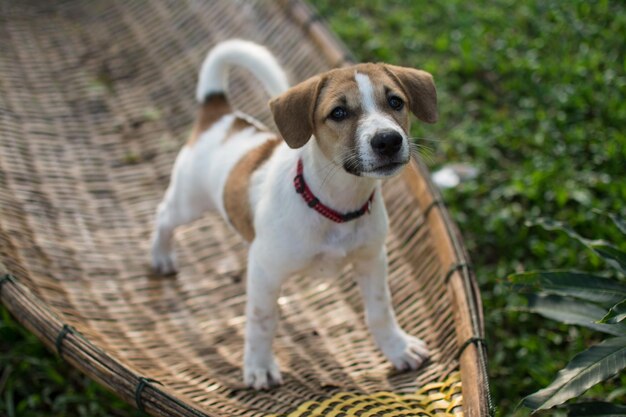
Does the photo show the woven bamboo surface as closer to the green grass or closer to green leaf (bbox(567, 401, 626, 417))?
green leaf (bbox(567, 401, 626, 417))

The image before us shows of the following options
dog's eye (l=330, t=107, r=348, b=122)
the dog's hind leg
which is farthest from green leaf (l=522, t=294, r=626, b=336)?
the dog's hind leg

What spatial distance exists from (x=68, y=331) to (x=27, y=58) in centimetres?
366

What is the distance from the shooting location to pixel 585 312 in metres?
3.62

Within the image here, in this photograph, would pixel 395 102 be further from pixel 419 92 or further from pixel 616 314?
pixel 616 314

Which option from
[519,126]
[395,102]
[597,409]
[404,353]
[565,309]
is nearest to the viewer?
[395,102]

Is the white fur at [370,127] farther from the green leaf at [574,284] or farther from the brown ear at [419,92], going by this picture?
the green leaf at [574,284]

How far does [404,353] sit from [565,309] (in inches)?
30.2

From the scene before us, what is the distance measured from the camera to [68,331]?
3.44m

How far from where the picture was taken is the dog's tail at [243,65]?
4.25m

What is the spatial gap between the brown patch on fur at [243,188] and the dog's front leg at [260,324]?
21cm

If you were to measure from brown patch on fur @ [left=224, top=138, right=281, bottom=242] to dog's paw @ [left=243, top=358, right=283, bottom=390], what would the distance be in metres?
0.59

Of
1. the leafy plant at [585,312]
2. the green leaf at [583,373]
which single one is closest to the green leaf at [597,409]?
the leafy plant at [585,312]

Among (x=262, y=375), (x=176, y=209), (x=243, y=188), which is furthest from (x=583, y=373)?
(x=176, y=209)

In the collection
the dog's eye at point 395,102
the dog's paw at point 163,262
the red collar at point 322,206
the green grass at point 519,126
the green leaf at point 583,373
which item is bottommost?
the green grass at point 519,126
